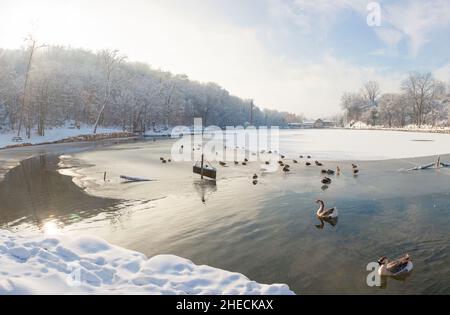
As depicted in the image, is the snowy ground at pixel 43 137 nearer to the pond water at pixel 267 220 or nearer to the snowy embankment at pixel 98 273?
the pond water at pixel 267 220

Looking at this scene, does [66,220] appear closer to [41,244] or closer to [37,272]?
[41,244]

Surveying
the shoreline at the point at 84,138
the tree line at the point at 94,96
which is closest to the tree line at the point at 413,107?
the tree line at the point at 94,96

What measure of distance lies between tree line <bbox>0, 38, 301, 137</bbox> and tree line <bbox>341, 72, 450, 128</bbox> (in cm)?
5588

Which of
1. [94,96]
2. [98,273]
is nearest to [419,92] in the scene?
[94,96]

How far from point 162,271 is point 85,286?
6.19ft

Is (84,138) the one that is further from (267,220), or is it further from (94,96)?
(267,220)

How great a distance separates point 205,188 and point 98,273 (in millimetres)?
12607

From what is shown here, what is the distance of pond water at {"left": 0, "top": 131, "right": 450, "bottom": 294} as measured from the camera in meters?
9.33

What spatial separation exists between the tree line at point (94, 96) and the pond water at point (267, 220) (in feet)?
130

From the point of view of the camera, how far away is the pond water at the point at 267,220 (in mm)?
9328

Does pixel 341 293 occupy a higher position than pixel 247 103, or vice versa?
pixel 247 103

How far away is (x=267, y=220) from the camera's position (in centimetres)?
1372

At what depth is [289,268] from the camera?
9258mm
